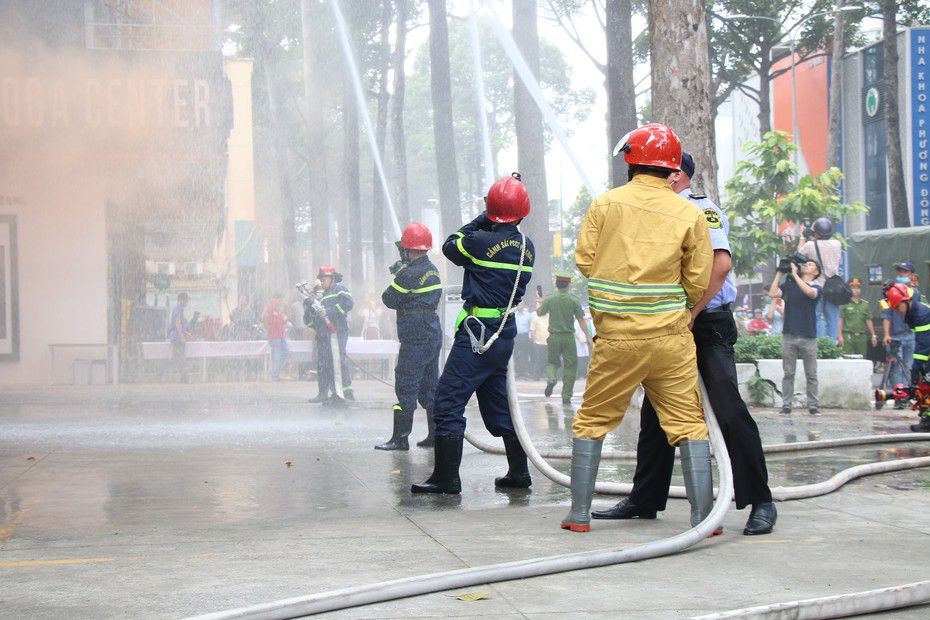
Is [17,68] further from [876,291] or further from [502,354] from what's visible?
[876,291]

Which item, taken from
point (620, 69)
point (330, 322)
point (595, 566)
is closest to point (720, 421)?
point (595, 566)

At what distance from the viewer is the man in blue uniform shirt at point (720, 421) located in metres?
5.21

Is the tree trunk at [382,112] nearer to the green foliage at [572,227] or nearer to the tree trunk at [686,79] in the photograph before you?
the green foliage at [572,227]

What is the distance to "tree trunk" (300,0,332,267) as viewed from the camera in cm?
2809

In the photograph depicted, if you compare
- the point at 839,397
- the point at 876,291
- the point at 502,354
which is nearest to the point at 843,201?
the point at 876,291

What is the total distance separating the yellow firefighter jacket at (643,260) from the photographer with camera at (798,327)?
751 cm

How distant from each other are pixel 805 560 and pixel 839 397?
9.29m

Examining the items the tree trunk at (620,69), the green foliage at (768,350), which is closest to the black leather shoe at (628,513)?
the green foliage at (768,350)

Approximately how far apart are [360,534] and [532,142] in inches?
840

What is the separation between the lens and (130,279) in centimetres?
2091

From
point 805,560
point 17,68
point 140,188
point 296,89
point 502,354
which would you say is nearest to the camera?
point 805,560

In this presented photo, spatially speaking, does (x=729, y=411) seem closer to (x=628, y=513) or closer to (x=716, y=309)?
(x=716, y=309)

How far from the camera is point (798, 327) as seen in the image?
1215 centimetres

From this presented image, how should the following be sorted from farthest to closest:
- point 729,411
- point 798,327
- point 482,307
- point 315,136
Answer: point 315,136
point 798,327
point 482,307
point 729,411
